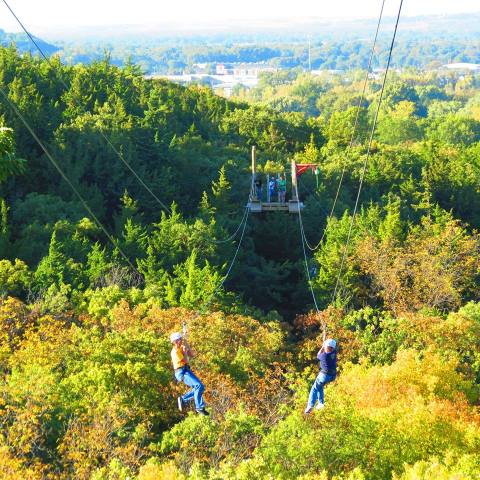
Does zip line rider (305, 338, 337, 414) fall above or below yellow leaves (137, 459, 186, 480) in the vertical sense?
above

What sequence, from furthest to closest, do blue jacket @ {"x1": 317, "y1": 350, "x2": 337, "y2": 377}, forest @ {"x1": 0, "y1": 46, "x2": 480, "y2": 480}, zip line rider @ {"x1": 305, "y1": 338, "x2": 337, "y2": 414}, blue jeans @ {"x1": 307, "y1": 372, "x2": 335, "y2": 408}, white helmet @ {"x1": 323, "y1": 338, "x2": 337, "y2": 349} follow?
forest @ {"x1": 0, "y1": 46, "x2": 480, "y2": 480} → blue jeans @ {"x1": 307, "y1": 372, "x2": 335, "y2": 408} → blue jacket @ {"x1": 317, "y1": 350, "x2": 337, "y2": 377} → zip line rider @ {"x1": 305, "y1": 338, "x2": 337, "y2": 414} → white helmet @ {"x1": 323, "y1": 338, "x2": 337, "y2": 349}

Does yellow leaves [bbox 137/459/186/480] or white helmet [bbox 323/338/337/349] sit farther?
yellow leaves [bbox 137/459/186/480]

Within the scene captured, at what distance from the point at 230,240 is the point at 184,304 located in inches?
321

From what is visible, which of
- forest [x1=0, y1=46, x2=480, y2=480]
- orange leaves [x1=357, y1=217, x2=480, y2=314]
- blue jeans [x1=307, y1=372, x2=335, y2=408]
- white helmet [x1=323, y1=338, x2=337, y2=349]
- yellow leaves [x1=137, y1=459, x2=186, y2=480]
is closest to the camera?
white helmet [x1=323, y1=338, x2=337, y2=349]

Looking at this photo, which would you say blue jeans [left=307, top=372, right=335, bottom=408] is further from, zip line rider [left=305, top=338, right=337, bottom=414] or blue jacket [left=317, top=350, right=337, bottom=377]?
blue jacket [left=317, top=350, right=337, bottom=377]

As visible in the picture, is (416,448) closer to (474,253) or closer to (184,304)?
(184,304)

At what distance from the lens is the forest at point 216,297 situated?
18.1m

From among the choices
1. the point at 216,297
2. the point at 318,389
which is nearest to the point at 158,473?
the point at 318,389

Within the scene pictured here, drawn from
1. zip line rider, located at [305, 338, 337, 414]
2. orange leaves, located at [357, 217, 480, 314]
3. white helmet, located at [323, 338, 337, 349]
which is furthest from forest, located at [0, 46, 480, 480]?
white helmet, located at [323, 338, 337, 349]

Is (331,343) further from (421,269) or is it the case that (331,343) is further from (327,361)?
(421,269)

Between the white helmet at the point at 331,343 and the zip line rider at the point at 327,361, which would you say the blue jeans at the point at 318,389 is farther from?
the white helmet at the point at 331,343

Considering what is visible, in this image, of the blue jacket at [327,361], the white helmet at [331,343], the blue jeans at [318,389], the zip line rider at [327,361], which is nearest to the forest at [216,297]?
the blue jeans at [318,389]

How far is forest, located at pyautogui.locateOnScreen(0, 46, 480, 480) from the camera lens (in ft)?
59.3

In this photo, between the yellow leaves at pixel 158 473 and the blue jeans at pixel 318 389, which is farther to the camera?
the yellow leaves at pixel 158 473
